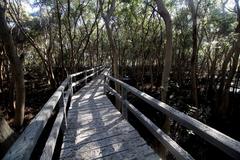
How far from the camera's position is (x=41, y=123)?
1980 mm

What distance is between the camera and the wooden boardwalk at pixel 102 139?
3252 millimetres

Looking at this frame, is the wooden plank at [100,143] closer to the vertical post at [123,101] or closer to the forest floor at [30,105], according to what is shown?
the vertical post at [123,101]

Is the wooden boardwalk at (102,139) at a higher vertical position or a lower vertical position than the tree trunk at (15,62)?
lower

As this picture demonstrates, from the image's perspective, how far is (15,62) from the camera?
5781 millimetres

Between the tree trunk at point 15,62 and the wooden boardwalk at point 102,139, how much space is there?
1.74 metres

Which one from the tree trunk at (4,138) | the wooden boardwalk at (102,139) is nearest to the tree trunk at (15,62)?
the wooden boardwalk at (102,139)

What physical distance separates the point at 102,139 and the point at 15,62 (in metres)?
3.62

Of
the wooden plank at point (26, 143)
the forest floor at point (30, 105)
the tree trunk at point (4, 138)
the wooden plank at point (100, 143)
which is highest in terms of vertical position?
the wooden plank at point (26, 143)

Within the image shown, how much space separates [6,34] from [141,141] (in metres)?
4.39

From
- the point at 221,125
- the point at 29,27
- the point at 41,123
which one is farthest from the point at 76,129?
the point at 29,27

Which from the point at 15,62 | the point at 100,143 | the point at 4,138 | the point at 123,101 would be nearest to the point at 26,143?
the point at 4,138

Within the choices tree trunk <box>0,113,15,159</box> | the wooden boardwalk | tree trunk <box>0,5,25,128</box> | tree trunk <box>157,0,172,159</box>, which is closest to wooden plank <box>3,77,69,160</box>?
tree trunk <box>0,113,15,159</box>

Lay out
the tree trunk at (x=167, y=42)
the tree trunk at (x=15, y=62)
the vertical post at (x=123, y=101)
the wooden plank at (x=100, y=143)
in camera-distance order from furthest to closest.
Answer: the tree trunk at (x=167, y=42) → the tree trunk at (x=15, y=62) → the vertical post at (x=123, y=101) → the wooden plank at (x=100, y=143)

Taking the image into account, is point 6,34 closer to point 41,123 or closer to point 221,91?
point 41,123
